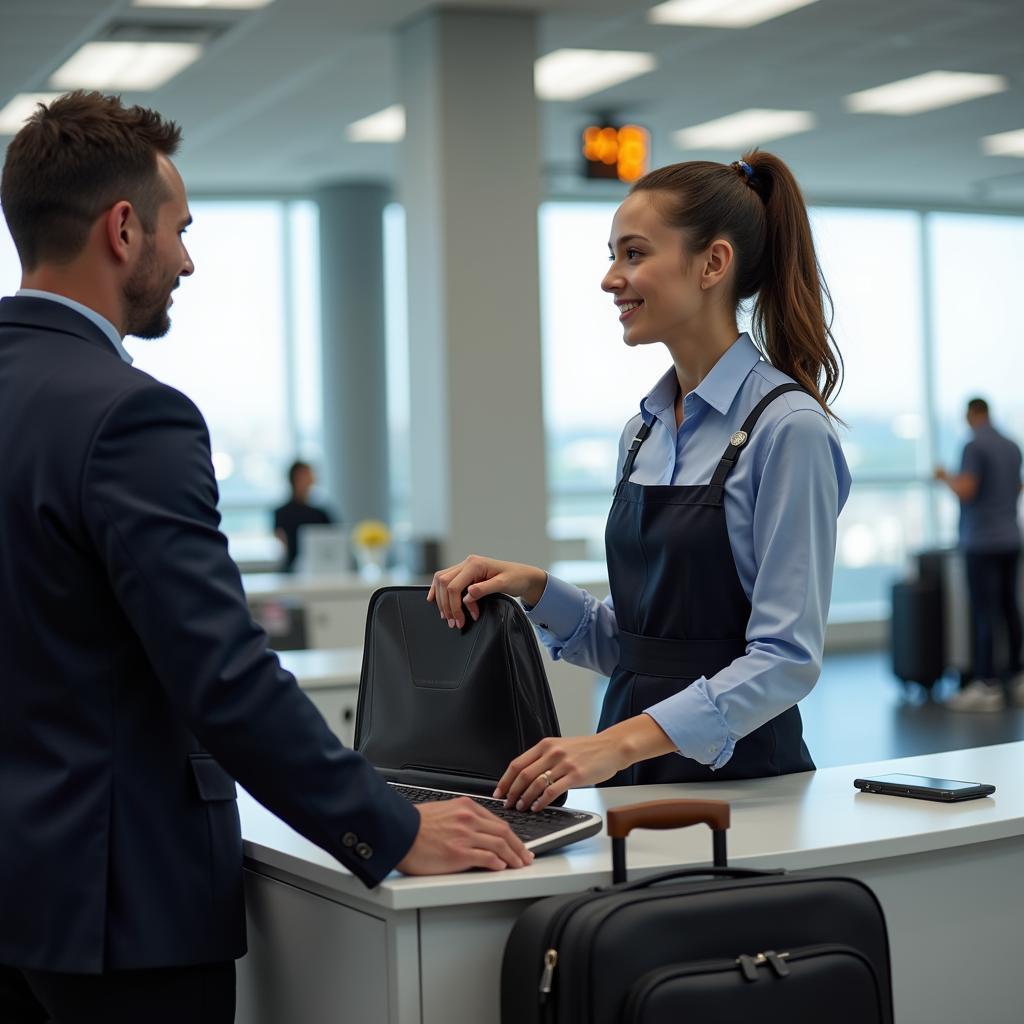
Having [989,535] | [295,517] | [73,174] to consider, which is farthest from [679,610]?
[295,517]

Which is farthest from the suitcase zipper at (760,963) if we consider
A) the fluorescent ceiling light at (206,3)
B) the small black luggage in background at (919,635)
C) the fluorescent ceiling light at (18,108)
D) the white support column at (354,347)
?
the white support column at (354,347)

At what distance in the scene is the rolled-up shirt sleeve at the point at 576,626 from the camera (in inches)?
85.1

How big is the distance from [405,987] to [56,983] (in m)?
0.35

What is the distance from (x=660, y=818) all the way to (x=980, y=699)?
6941 mm

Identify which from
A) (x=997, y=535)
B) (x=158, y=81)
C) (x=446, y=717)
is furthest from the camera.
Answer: (x=997, y=535)

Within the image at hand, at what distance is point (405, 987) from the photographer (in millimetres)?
1477

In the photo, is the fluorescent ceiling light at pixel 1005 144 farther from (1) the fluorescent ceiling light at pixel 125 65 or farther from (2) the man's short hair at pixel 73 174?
(2) the man's short hair at pixel 73 174

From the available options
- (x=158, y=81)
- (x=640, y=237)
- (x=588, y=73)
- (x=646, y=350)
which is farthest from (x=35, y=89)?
(x=640, y=237)

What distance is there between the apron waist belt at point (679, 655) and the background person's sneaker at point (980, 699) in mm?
6394

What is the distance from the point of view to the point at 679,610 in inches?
76.2

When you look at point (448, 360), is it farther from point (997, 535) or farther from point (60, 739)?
point (60, 739)

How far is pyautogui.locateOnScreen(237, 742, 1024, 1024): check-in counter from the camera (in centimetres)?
149

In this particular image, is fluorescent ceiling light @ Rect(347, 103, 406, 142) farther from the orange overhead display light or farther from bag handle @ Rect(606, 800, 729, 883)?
bag handle @ Rect(606, 800, 729, 883)

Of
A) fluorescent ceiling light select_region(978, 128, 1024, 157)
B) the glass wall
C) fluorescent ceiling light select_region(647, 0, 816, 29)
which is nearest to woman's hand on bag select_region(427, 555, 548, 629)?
fluorescent ceiling light select_region(647, 0, 816, 29)
